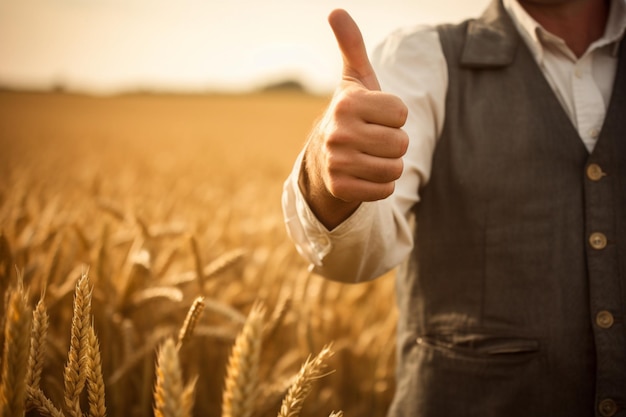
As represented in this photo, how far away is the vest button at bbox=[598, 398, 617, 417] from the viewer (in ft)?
3.60

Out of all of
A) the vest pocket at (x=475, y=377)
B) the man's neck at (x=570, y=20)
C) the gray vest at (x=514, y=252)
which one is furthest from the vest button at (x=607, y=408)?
the man's neck at (x=570, y=20)

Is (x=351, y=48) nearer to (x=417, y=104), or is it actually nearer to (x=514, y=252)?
(x=417, y=104)

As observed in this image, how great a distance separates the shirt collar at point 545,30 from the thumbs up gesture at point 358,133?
2.20 ft

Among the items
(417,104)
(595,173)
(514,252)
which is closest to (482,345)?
(514,252)

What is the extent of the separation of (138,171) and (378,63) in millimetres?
4624

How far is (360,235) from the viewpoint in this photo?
3.21 feet

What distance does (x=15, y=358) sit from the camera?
45cm

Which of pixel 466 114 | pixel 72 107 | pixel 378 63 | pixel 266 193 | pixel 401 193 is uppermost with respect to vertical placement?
pixel 72 107

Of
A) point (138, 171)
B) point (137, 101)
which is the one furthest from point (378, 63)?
point (137, 101)

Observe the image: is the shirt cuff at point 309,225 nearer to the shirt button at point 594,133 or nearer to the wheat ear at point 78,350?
the wheat ear at point 78,350

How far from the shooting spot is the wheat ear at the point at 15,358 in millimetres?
446

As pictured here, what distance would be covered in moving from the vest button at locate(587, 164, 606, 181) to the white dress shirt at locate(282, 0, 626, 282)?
54 mm

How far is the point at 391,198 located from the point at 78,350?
0.74 m

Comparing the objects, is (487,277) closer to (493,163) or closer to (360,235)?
(493,163)
